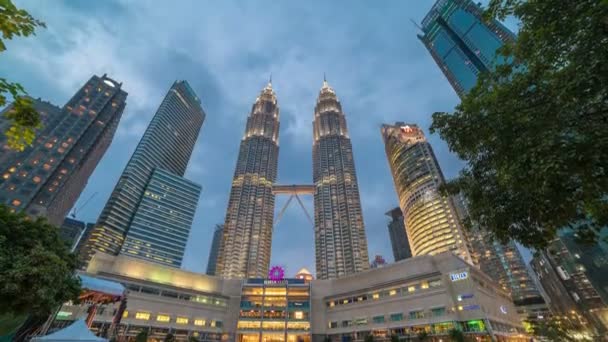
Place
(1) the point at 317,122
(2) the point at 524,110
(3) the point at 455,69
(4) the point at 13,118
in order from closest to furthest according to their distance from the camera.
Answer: (4) the point at 13,118 → (2) the point at 524,110 → (3) the point at 455,69 → (1) the point at 317,122

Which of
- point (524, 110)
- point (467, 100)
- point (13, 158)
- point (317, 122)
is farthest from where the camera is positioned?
point (317, 122)

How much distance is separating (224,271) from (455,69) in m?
121

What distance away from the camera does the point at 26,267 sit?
13711mm

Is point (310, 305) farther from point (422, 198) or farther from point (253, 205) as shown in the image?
point (422, 198)

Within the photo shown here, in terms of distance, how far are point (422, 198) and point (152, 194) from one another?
126931mm

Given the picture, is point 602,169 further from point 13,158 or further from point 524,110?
point 13,158

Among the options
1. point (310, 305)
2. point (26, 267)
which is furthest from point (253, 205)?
point (26, 267)

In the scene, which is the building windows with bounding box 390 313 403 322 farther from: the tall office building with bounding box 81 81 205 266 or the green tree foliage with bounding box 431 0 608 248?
the tall office building with bounding box 81 81 205 266

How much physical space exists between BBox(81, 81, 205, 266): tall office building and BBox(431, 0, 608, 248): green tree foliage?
118 m

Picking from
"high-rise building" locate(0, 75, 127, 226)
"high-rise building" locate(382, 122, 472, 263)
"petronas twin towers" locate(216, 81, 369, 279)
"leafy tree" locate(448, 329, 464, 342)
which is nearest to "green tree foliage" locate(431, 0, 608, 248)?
"leafy tree" locate(448, 329, 464, 342)

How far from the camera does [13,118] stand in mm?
3924

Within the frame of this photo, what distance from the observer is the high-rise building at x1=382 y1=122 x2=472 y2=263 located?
104 meters

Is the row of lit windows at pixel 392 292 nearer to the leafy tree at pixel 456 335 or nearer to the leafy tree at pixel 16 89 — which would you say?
the leafy tree at pixel 456 335

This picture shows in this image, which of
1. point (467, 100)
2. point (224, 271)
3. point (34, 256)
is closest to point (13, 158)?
point (224, 271)
